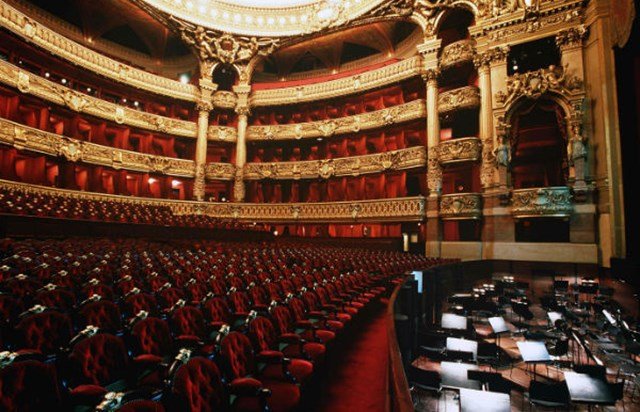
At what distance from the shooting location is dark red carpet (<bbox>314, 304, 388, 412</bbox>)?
273cm

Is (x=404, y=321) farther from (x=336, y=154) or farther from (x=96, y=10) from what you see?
(x=96, y=10)

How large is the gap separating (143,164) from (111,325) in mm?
14474

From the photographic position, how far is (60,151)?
1314cm

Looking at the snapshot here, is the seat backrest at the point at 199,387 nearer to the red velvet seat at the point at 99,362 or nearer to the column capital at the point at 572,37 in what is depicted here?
the red velvet seat at the point at 99,362

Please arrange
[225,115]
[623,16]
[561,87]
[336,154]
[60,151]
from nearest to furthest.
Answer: [623,16] → [561,87] → [60,151] → [336,154] → [225,115]

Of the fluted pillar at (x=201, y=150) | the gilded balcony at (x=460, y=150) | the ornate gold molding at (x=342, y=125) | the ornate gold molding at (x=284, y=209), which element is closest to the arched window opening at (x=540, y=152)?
the gilded balcony at (x=460, y=150)

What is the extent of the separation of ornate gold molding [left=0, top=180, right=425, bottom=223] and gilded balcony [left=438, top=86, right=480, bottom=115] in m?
3.54

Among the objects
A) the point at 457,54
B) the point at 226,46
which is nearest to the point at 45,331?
the point at 457,54

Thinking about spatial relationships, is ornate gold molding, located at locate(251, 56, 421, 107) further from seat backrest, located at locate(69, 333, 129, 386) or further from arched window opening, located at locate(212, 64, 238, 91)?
seat backrest, located at locate(69, 333, 129, 386)

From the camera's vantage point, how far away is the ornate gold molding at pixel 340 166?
46.7 ft

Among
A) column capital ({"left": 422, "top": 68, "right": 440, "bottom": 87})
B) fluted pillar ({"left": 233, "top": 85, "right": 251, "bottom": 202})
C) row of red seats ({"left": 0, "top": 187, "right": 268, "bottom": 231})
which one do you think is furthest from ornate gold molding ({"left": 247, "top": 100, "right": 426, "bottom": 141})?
row of red seats ({"left": 0, "top": 187, "right": 268, "bottom": 231})

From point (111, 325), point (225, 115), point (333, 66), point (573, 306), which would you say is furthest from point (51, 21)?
point (573, 306)

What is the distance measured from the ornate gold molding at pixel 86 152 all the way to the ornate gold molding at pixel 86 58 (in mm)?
3146

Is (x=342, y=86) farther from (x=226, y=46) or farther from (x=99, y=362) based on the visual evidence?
(x=99, y=362)
